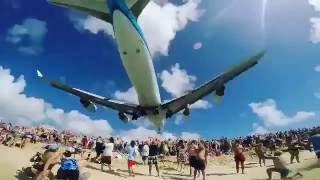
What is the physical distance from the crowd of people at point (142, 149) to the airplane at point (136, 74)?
2.24 m

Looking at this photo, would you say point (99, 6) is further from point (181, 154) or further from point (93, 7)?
point (181, 154)

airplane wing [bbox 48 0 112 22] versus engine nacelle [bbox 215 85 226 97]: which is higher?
airplane wing [bbox 48 0 112 22]

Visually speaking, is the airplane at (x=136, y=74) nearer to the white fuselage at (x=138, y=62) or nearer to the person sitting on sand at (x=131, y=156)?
the white fuselage at (x=138, y=62)

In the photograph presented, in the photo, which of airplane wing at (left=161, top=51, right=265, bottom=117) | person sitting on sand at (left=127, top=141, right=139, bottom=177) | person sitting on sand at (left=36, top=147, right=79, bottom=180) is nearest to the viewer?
person sitting on sand at (left=36, top=147, right=79, bottom=180)

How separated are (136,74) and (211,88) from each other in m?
5.86

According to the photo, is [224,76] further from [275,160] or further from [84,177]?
[84,177]

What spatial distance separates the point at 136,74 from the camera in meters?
28.0

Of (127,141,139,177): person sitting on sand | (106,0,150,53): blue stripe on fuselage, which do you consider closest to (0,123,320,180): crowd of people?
(127,141,139,177): person sitting on sand

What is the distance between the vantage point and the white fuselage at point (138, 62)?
25375mm

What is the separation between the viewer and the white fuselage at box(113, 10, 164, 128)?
2538cm

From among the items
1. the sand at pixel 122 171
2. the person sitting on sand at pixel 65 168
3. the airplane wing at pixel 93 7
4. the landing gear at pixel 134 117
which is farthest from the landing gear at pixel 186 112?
the person sitting on sand at pixel 65 168


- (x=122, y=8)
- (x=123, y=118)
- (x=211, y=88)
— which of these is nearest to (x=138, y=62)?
(x=122, y=8)

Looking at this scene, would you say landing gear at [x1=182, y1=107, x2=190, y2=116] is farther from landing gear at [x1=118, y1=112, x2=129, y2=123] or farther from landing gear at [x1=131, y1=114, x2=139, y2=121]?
landing gear at [x1=118, y1=112, x2=129, y2=123]

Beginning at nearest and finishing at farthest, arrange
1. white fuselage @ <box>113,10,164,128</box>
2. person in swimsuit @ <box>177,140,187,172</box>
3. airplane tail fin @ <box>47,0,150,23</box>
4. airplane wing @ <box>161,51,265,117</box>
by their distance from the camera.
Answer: white fuselage @ <box>113,10,164,128</box>, person in swimsuit @ <box>177,140,187,172</box>, airplane tail fin @ <box>47,0,150,23</box>, airplane wing @ <box>161,51,265,117</box>
